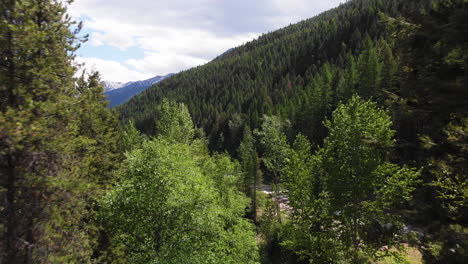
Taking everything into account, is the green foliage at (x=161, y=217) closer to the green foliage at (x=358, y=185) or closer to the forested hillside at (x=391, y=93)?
the green foliage at (x=358, y=185)

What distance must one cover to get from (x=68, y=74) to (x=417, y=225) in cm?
1070

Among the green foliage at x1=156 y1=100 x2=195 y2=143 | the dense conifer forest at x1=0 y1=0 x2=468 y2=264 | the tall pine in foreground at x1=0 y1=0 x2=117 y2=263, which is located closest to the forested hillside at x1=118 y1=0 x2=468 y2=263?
the dense conifer forest at x1=0 y1=0 x2=468 y2=264

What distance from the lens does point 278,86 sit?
5655 inches

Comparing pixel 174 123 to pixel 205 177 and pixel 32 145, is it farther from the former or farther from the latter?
pixel 32 145

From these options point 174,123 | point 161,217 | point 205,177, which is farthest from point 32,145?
point 174,123

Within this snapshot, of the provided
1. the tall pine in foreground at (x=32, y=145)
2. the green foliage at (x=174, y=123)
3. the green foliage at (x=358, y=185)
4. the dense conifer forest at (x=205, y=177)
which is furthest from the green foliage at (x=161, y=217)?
the green foliage at (x=174, y=123)

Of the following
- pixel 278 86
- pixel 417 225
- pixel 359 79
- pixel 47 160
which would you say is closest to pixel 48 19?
pixel 47 160

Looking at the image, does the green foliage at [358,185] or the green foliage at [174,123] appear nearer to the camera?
the green foliage at [358,185]

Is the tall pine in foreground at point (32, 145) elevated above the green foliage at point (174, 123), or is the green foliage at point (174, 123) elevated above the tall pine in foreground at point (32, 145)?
the tall pine in foreground at point (32, 145)

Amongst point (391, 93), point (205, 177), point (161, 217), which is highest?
point (391, 93)

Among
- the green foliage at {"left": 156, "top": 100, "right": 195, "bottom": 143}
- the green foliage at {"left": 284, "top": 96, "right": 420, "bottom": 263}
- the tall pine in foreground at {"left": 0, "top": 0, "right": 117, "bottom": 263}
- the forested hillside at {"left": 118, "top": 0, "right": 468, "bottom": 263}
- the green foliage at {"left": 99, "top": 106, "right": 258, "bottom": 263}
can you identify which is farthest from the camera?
the green foliage at {"left": 156, "top": 100, "right": 195, "bottom": 143}

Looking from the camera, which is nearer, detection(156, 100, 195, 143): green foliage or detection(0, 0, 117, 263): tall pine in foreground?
detection(0, 0, 117, 263): tall pine in foreground

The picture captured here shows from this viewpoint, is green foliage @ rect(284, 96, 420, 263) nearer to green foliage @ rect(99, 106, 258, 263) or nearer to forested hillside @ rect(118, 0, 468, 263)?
forested hillside @ rect(118, 0, 468, 263)

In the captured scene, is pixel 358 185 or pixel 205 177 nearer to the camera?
pixel 358 185
